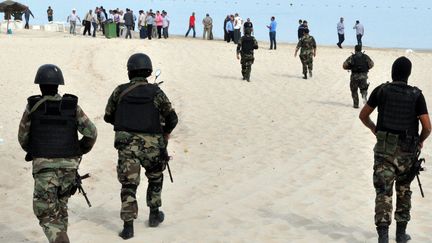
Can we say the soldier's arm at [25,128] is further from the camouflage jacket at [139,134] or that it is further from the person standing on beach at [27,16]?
the person standing on beach at [27,16]

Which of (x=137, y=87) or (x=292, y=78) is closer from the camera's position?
(x=137, y=87)

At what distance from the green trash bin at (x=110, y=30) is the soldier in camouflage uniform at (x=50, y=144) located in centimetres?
2725

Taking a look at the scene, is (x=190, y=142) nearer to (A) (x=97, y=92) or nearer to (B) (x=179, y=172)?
(B) (x=179, y=172)

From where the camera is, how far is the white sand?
23.6ft

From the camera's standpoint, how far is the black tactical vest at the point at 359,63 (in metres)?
15.7

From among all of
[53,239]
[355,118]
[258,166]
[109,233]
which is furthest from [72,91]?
[53,239]

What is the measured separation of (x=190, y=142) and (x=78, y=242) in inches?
233

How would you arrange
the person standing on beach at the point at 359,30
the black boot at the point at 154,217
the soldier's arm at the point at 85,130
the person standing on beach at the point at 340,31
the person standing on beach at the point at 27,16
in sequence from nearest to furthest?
the soldier's arm at the point at 85,130, the black boot at the point at 154,217, the person standing on beach at the point at 359,30, the person standing on beach at the point at 340,31, the person standing on beach at the point at 27,16

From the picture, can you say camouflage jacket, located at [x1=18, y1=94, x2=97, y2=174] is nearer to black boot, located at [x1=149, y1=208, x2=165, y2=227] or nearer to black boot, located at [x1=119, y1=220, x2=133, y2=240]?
black boot, located at [x1=119, y1=220, x2=133, y2=240]

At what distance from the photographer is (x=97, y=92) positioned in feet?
58.5

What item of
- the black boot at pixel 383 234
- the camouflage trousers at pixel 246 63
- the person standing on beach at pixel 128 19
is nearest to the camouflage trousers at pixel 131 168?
the black boot at pixel 383 234

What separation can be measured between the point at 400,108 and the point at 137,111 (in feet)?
8.17

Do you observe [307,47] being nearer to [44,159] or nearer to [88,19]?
[88,19]

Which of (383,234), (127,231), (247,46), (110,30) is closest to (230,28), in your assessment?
(110,30)
